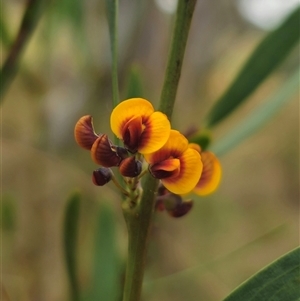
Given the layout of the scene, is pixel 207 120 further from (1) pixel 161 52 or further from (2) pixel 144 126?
(1) pixel 161 52

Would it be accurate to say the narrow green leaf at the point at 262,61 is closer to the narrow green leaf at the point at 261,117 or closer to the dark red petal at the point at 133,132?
the narrow green leaf at the point at 261,117

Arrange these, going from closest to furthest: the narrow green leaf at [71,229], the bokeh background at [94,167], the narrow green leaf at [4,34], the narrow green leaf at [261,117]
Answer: the narrow green leaf at [71,229]
the narrow green leaf at [261,117]
the narrow green leaf at [4,34]
the bokeh background at [94,167]

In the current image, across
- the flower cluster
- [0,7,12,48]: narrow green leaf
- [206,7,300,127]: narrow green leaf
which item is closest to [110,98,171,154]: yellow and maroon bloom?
the flower cluster

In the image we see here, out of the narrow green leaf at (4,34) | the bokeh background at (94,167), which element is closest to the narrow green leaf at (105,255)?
the bokeh background at (94,167)

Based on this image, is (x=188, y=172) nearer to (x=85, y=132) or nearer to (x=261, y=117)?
(x=85, y=132)

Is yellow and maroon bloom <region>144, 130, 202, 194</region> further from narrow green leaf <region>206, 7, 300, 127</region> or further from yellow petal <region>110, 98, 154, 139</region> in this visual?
narrow green leaf <region>206, 7, 300, 127</region>

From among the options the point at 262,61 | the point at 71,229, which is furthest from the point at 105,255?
the point at 262,61
